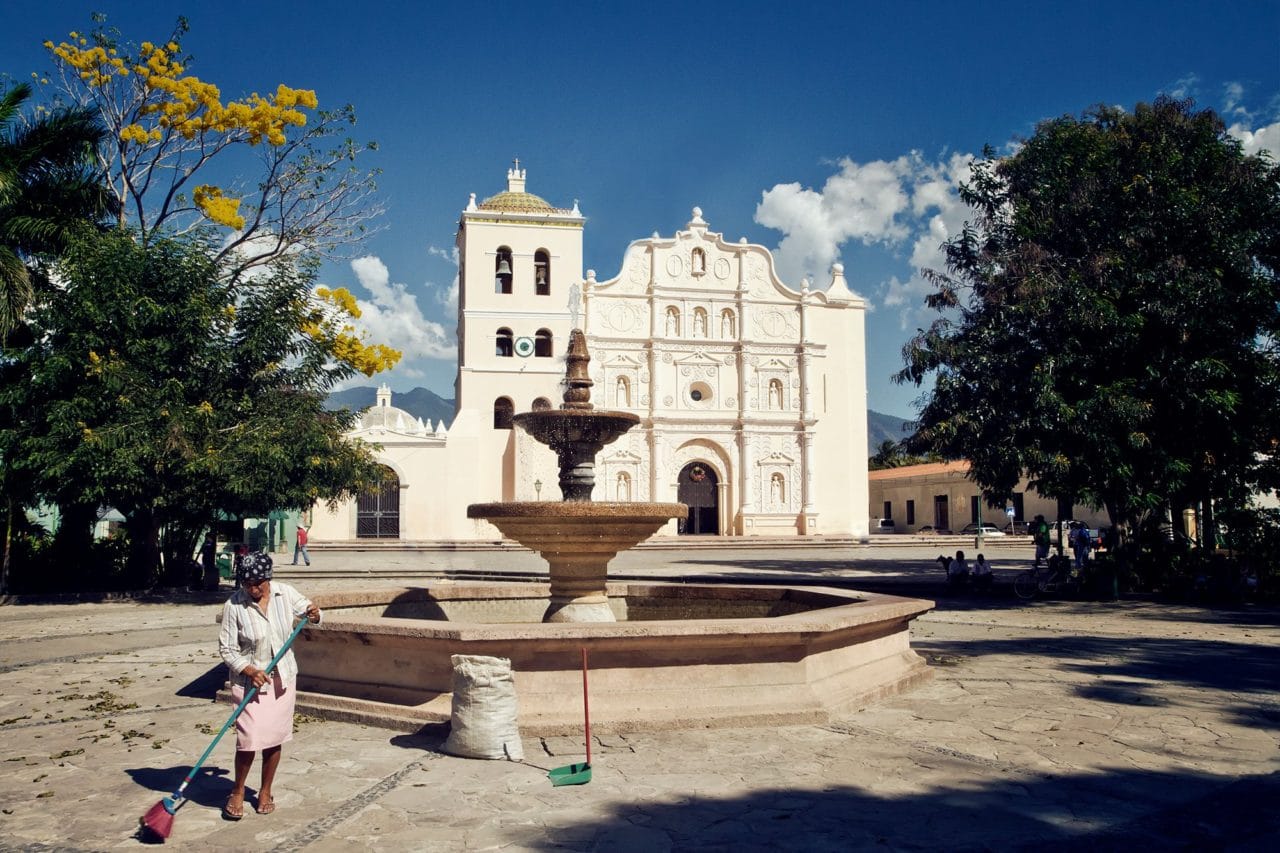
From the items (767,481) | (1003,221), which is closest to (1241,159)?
(1003,221)

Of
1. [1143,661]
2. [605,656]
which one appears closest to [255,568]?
[605,656]

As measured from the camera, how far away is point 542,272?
3462 cm

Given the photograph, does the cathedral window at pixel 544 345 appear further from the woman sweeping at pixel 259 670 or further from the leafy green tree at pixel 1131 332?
the woman sweeping at pixel 259 670

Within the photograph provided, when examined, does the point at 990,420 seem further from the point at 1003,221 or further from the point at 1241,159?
the point at 1241,159

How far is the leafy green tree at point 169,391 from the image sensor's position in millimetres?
13180

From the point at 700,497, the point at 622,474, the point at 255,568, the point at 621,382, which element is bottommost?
the point at 255,568

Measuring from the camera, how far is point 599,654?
5.49 m

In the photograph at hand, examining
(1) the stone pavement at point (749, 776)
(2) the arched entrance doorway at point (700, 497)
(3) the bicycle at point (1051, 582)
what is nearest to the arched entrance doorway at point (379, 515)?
(2) the arched entrance doorway at point (700, 497)

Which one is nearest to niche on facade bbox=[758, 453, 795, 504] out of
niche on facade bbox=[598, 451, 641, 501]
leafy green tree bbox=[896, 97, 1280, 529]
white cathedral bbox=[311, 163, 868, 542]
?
white cathedral bbox=[311, 163, 868, 542]

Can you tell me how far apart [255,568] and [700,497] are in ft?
105

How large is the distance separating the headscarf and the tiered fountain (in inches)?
51.2

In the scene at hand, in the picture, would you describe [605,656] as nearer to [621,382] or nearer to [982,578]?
[982,578]

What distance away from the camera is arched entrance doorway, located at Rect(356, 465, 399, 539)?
106ft

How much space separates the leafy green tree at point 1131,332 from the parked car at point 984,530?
78.2 ft
